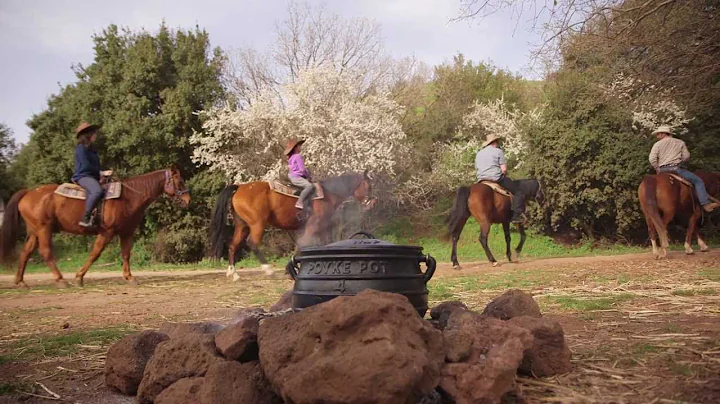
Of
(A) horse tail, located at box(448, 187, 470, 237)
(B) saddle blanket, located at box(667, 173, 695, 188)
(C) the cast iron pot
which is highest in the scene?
(B) saddle blanket, located at box(667, 173, 695, 188)

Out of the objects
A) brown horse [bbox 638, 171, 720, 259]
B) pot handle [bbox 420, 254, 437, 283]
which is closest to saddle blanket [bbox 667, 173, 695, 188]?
brown horse [bbox 638, 171, 720, 259]

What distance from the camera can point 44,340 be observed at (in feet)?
16.1

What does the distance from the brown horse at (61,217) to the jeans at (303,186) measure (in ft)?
8.91

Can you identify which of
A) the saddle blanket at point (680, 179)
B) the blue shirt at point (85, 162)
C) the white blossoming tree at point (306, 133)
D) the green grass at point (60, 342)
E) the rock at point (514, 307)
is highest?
the white blossoming tree at point (306, 133)

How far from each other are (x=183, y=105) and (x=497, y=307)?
634 inches

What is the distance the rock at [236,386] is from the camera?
2725 mm

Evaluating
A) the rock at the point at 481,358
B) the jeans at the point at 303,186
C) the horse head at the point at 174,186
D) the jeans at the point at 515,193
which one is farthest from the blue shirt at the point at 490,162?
the rock at the point at 481,358

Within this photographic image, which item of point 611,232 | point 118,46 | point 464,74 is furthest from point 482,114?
point 118,46

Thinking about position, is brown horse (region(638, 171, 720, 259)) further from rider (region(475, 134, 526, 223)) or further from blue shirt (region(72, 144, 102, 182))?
blue shirt (region(72, 144, 102, 182))

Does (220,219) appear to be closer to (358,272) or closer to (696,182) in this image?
(358,272)

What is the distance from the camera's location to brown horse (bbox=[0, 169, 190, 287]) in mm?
10195

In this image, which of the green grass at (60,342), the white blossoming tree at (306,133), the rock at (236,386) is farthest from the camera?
the white blossoming tree at (306,133)

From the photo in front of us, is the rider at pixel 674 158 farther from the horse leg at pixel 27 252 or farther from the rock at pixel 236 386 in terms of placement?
the horse leg at pixel 27 252

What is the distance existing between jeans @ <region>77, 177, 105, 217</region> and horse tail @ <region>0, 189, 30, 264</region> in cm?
133
